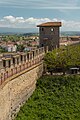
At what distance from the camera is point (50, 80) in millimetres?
22672

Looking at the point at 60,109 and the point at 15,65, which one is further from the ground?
the point at 15,65

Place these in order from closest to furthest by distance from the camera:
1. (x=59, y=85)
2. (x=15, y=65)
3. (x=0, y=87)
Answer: (x=0, y=87) < (x=15, y=65) < (x=59, y=85)

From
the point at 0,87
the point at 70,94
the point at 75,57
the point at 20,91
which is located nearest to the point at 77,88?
the point at 70,94

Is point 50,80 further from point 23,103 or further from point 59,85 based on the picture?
point 23,103

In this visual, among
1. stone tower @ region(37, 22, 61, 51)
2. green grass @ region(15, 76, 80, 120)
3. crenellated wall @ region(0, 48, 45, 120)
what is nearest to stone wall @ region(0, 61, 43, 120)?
crenellated wall @ region(0, 48, 45, 120)

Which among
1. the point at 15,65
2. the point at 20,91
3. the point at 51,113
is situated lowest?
the point at 51,113

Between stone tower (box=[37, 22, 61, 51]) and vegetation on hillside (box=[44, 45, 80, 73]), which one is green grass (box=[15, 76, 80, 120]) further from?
stone tower (box=[37, 22, 61, 51])

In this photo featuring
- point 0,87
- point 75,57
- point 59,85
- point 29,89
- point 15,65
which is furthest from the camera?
point 75,57

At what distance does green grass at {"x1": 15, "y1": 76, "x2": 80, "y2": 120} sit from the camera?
59.9ft

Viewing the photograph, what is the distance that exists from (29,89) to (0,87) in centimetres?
589

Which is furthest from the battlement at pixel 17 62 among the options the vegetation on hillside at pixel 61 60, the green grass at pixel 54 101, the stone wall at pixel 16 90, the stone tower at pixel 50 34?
the stone tower at pixel 50 34

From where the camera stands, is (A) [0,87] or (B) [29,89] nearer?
(A) [0,87]

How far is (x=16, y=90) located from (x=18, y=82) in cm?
60

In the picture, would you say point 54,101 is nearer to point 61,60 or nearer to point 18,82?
point 18,82
